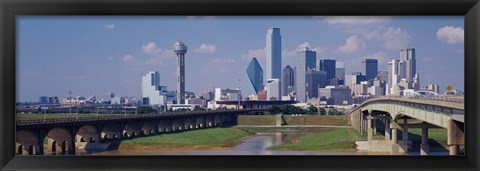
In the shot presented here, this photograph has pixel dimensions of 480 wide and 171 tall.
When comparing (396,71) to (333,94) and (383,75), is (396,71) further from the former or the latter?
(333,94)

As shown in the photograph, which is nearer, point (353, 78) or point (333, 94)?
point (353, 78)

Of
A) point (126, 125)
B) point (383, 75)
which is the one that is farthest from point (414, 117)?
point (126, 125)

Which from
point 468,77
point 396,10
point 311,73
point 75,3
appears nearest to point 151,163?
point 75,3

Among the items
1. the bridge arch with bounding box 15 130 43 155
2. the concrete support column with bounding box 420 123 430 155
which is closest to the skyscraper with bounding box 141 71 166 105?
the bridge arch with bounding box 15 130 43 155

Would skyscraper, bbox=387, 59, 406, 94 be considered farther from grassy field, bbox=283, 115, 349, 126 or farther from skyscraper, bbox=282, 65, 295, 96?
grassy field, bbox=283, 115, 349, 126

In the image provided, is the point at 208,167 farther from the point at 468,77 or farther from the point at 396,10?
the point at 468,77

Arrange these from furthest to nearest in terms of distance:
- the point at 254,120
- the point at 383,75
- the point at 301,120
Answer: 1. the point at 254,120
2. the point at 301,120
3. the point at 383,75
